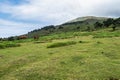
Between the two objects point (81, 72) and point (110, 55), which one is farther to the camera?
point (110, 55)

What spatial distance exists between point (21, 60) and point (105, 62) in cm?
1017

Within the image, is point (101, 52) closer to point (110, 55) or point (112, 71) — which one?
point (110, 55)

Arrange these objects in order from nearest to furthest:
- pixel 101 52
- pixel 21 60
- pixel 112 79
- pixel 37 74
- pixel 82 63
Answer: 1. pixel 112 79
2. pixel 37 74
3. pixel 82 63
4. pixel 21 60
5. pixel 101 52

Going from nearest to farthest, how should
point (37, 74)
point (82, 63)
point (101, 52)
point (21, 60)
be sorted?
point (37, 74), point (82, 63), point (21, 60), point (101, 52)

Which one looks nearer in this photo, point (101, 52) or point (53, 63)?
point (53, 63)

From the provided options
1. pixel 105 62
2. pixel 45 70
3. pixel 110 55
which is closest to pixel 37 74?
pixel 45 70

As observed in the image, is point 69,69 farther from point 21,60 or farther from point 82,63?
point 21,60

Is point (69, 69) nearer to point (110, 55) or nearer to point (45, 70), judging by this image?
point (45, 70)

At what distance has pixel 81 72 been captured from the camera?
79.3 ft

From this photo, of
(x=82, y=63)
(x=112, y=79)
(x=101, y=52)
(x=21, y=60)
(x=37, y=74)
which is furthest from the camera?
(x=101, y=52)

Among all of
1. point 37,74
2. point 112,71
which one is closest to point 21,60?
→ point 37,74

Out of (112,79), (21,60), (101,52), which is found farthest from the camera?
(101,52)

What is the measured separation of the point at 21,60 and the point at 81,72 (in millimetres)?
9475

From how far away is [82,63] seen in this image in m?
27.4
